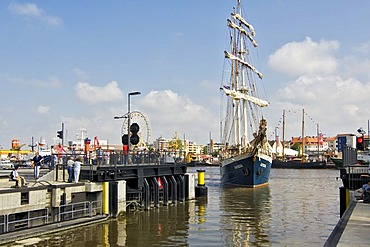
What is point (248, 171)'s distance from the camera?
58062mm

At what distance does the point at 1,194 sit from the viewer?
1958cm

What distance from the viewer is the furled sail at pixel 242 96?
221ft

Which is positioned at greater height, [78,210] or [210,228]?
[78,210]

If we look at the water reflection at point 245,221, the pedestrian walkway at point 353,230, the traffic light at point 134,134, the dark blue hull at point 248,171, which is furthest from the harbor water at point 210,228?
the dark blue hull at point 248,171

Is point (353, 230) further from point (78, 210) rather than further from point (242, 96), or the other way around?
point (242, 96)

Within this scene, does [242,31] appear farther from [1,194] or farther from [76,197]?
[1,194]

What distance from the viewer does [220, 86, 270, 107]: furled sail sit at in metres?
67.4

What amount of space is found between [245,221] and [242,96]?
42.9 m

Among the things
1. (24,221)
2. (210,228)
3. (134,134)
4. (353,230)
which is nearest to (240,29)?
(134,134)

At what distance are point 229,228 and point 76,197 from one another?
8.67 metres

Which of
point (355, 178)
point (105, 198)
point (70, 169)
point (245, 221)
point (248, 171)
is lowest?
point (245, 221)

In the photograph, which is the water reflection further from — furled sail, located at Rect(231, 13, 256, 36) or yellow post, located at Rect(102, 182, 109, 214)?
furled sail, located at Rect(231, 13, 256, 36)

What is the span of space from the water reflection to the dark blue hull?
1503cm

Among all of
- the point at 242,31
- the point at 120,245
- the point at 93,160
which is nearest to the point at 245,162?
the point at 242,31
